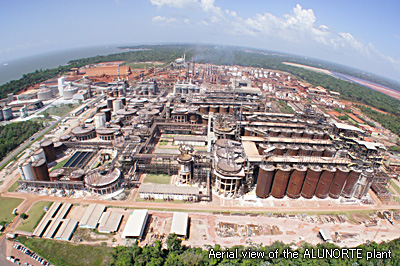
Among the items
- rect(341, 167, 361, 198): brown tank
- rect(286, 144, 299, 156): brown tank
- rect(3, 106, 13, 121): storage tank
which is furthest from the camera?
rect(3, 106, 13, 121): storage tank

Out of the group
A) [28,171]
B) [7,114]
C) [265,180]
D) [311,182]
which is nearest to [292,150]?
[311,182]

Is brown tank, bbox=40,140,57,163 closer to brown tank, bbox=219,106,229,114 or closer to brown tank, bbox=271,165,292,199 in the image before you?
brown tank, bbox=219,106,229,114

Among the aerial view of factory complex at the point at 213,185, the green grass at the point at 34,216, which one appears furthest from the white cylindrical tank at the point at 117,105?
the green grass at the point at 34,216

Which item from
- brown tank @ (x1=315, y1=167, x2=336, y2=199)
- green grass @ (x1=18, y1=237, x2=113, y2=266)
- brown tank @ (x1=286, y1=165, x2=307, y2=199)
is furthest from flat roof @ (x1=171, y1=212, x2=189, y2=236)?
brown tank @ (x1=315, y1=167, x2=336, y2=199)

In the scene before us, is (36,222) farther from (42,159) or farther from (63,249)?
(42,159)

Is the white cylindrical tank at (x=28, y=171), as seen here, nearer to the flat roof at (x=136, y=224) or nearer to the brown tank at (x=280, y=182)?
the flat roof at (x=136, y=224)

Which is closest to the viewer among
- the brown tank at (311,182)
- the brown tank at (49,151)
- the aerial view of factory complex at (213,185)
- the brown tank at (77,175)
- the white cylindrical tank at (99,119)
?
the aerial view of factory complex at (213,185)
